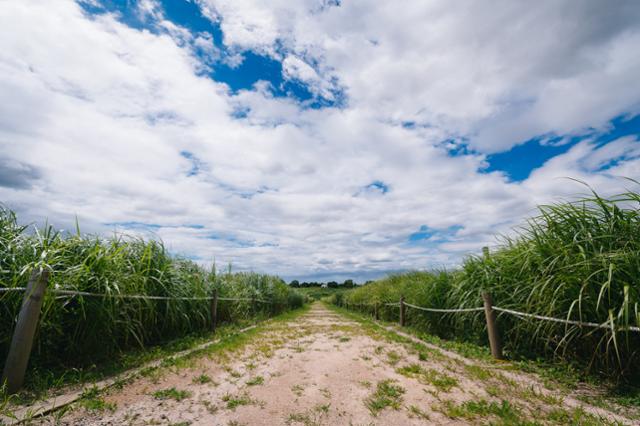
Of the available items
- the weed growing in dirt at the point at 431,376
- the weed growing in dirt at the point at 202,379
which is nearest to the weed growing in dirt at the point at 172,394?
the weed growing in dirt at the point at 202,379

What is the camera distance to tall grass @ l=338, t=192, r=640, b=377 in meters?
3.17

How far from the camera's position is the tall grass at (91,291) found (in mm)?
3570

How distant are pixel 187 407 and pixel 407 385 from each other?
7.14ft

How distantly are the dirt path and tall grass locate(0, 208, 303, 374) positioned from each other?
38.1 inches

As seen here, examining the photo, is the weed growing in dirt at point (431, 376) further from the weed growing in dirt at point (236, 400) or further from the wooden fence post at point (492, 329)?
the weed growing in dirt at point (236, 400)

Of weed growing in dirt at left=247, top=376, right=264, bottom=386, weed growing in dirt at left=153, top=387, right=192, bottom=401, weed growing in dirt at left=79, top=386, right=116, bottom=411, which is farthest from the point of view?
weed growing in dirt at left=247, top=376, right=264, bottom=386

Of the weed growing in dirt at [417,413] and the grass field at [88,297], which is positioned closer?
the weed growing in dirt at [417,413]

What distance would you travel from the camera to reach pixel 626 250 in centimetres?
339

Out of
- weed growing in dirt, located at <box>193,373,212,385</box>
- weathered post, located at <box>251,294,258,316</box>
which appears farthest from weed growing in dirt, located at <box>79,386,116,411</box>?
weathered post, located at <box>251,294,258,316</box>

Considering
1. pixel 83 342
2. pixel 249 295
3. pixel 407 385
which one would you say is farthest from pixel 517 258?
pixel 249 295

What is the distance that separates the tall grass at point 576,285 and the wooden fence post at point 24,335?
16.9ft

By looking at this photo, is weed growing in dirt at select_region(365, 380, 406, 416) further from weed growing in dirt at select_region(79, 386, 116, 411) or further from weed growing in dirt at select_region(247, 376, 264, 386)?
weed growing in dirt at select_region(79, 386, 116, 411)

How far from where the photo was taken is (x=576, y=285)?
3.54 meters

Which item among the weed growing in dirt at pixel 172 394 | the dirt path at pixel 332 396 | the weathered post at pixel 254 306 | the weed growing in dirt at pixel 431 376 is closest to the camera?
the dirt path at pixel 332 396
